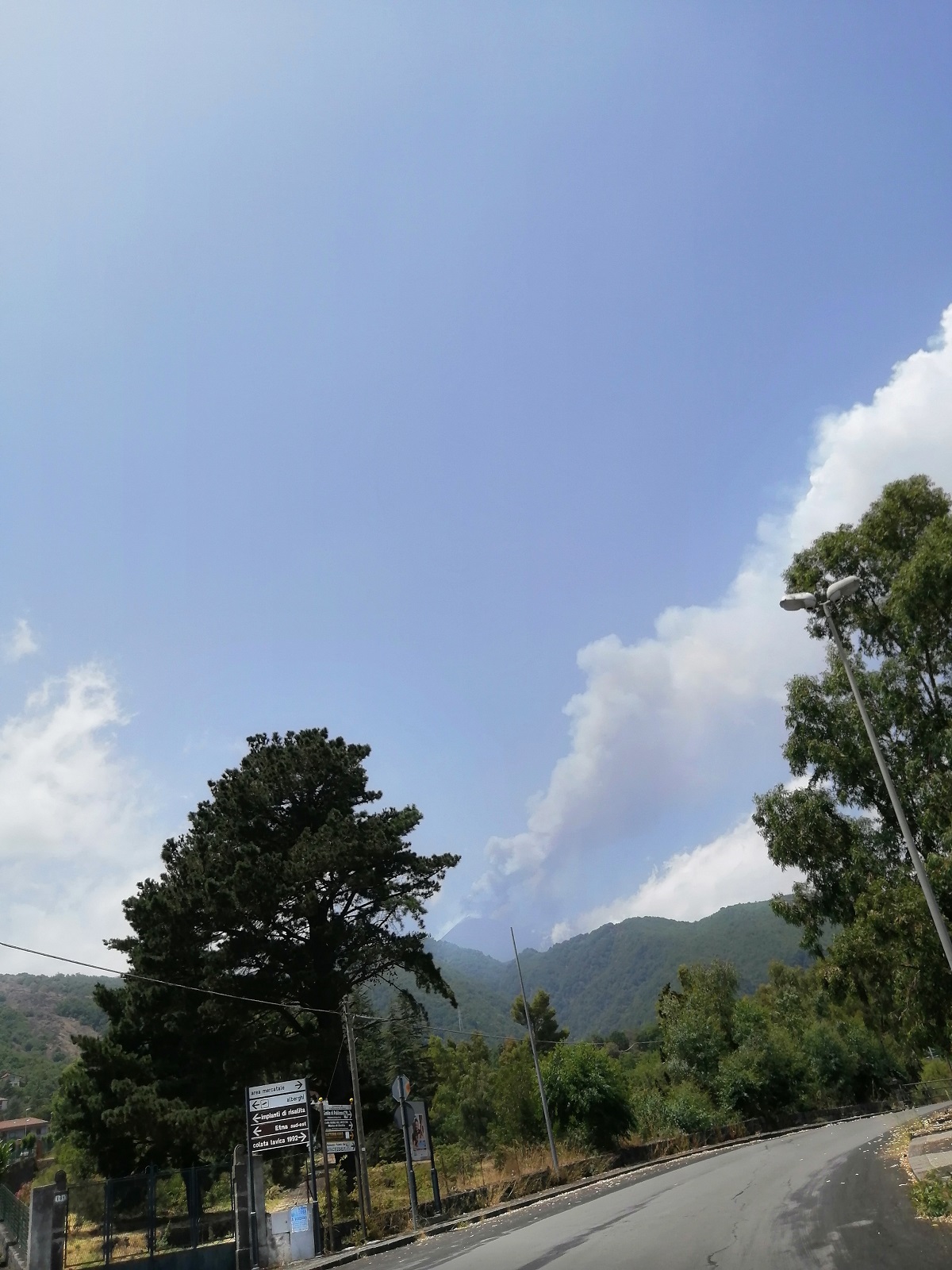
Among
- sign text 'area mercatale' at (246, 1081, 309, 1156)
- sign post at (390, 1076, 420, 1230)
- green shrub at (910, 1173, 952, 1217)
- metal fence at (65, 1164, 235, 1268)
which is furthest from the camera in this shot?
sign post at (390, 1076, 420, 1230)

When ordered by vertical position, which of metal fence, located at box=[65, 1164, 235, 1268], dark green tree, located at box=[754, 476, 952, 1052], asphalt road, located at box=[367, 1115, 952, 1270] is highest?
dark green tree, located at box=[754, 476, 952, 1052]

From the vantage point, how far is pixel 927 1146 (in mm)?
16328

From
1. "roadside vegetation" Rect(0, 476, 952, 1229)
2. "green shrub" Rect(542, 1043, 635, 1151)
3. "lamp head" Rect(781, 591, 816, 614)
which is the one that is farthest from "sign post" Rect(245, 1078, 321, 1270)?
"green shrub" Rect(542, 1043, 635, 1151)

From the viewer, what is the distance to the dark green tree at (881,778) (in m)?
20.6

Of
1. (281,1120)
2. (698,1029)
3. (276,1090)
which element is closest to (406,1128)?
(281,1120)

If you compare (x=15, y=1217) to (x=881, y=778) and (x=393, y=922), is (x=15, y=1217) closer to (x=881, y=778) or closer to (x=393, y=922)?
(x=393, y=922)

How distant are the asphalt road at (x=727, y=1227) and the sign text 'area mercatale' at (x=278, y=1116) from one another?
3537mm

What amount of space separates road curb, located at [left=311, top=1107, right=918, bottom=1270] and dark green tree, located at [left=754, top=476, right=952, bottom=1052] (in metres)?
12.1

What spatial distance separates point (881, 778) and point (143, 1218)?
22059 mm

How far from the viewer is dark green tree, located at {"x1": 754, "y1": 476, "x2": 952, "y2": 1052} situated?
811 inches

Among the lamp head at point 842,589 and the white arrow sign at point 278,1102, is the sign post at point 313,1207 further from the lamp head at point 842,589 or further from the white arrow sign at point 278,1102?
the lamp head at point 842,589

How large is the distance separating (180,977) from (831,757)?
939 inches

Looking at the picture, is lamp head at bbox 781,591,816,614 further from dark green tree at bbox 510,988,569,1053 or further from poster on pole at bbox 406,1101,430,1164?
dark green tree at bbox 510,988,569,1053

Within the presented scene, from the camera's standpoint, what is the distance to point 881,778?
23.4 metres
